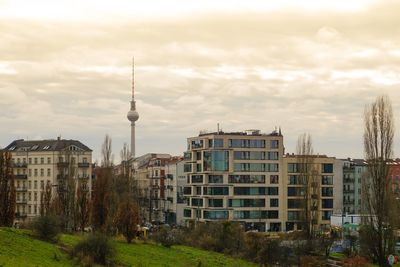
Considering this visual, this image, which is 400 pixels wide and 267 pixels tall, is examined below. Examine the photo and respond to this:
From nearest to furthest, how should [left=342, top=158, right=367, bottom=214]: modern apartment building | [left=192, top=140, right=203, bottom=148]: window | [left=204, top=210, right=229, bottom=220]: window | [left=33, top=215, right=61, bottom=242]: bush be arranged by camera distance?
[left=33, top=215, right=61, bottom=242]: bush, [left=204, top=210, right=229, bottom=220]: window, [left=192, top=140, right=203, bottom=148]: window, [left=342, top=158, right=367, bottom=214]: modern apartment building

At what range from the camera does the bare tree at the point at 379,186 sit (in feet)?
188

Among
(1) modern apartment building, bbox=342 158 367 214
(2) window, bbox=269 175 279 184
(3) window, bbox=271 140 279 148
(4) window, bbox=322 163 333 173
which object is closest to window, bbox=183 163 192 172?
(2) window, bbox=269 175 279 184

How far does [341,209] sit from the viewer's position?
414 ft

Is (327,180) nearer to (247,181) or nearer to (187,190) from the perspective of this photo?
(247,181)

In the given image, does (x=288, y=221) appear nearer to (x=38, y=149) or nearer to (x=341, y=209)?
(x=341, y=209)

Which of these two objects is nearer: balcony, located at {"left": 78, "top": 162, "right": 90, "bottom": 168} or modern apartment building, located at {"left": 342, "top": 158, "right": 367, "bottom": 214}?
balcony, located at {"left": 78, "top": 162, "right": 90, "bottom": 168}

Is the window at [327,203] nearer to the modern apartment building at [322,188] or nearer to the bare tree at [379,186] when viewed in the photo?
the modern apartment building at [322,188]

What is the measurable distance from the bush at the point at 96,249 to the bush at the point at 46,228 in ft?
16.8

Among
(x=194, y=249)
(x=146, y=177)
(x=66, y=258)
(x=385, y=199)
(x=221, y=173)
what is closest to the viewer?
(x=66, y=258)

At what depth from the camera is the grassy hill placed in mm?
38469

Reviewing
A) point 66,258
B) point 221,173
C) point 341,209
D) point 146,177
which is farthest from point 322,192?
point 66,258

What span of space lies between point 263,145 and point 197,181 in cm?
1320

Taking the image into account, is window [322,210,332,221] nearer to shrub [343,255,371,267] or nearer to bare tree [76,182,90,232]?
bare tree [76,182,90,232]

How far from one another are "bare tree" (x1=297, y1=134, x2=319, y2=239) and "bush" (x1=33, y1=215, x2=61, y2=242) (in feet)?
112
